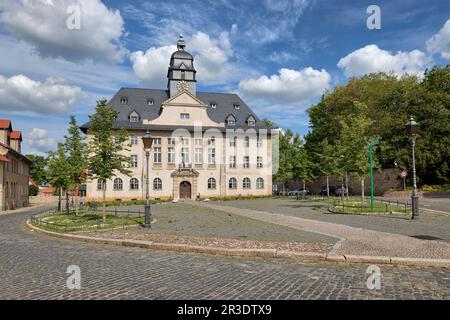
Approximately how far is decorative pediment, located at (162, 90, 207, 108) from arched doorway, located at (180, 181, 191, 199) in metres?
11.3

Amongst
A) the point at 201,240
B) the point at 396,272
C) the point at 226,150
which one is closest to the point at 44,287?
the point at 201,240

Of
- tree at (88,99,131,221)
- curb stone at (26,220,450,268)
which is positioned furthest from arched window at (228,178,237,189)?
curb stone at (26,220,450,268)

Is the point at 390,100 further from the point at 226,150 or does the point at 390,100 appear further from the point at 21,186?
the point at 21,186

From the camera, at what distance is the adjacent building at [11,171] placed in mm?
38000

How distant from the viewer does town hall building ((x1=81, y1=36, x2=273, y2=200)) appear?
51.9 meters

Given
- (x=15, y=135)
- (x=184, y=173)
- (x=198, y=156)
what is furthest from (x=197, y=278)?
(x=15, y=135)

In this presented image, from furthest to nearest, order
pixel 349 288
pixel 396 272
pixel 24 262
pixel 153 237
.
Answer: pixel 153 237
pixel 24 262
pixel 396 272
pixel 349 288

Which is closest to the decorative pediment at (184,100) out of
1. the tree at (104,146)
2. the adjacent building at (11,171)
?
the adjacent building at (11,171)

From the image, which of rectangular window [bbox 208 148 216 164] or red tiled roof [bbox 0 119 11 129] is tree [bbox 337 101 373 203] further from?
red tiled roof [bbox 0 119 11 129]

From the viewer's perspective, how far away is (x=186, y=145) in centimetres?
5375

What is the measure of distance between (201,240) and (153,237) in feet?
6.62

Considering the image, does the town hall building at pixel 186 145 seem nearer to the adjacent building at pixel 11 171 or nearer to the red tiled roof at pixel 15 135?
the adjacent building at pixel 11 171

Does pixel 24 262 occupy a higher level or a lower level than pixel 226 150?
lower
